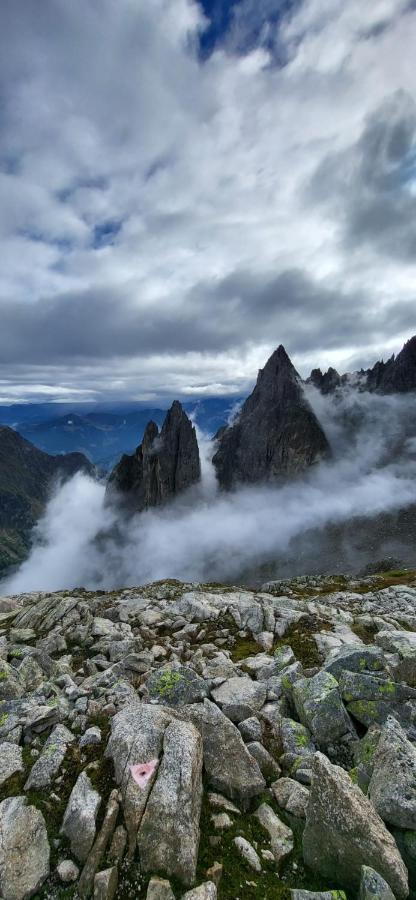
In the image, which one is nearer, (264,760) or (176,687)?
(264,760)

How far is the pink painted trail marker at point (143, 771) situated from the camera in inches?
345

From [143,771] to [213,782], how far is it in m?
1.77

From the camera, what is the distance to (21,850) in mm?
7707

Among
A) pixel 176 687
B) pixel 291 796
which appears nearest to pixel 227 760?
pixel 291 796

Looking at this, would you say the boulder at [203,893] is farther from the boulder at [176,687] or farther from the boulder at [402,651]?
the boulder at [402,651]

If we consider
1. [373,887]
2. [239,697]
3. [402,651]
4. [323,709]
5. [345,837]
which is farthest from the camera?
[402,651]

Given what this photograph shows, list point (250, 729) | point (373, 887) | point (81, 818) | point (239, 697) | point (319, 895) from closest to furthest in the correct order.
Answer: point (373, 887), point (319, 895), point (81, 818), point (250, 729), point (239, 697)

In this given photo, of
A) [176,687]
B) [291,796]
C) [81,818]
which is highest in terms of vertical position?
[81,818]

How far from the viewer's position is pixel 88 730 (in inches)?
425

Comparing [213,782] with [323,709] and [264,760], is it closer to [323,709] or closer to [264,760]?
[264,760]

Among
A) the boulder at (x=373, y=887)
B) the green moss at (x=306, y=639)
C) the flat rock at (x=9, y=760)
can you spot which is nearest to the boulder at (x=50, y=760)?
the flat rock at (x=9, y=760)

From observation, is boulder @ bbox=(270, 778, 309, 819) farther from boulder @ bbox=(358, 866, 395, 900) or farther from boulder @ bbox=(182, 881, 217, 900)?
boulder @ bbox=(182, 881, 217, 900)

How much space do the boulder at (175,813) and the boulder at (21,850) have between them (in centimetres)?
200

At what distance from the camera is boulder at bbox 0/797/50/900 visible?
7.13 metres
